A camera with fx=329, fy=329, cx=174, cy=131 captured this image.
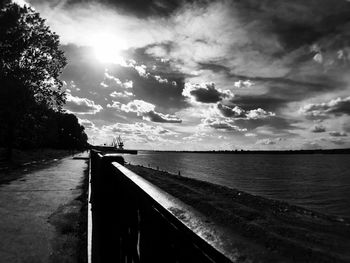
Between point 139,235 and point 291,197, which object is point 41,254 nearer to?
point 139,235

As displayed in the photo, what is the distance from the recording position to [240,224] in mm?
19812

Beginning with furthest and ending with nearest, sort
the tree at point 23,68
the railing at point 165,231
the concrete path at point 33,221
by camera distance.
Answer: the tree at point 23,68 → the concrete path at point 33,221 → the railing at point 165,231

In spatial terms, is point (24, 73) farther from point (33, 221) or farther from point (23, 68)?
point (33, 221)

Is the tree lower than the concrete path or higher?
higher

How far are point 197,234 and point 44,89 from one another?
112 ft

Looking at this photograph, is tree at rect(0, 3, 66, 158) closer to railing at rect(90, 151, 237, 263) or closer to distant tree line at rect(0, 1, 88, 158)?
distant tree line at rect(0, 1, 88, 158)

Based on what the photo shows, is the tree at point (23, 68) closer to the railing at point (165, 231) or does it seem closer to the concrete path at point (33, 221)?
the concrete path at point (33, 221)

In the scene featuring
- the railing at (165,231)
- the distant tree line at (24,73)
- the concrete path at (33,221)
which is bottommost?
the concrete path at (33,221)

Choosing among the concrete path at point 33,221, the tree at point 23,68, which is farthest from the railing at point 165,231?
the tree at point 23,68

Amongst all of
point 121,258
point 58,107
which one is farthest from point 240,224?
point 58,107

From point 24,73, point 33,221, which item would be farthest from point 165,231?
point 24,73

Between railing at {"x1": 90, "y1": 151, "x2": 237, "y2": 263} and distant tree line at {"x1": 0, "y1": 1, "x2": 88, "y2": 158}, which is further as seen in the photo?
distant tree line at {"x1": 0, "y1": 1, "x2": 88, "y2": 158}

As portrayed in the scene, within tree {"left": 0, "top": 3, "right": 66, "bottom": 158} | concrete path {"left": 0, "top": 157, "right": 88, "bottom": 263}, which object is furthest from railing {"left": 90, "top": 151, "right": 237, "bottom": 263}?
tree {"left": 0, "top": 3, "right": 66, "bottom": 158}

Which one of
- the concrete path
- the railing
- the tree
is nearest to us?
the railing
